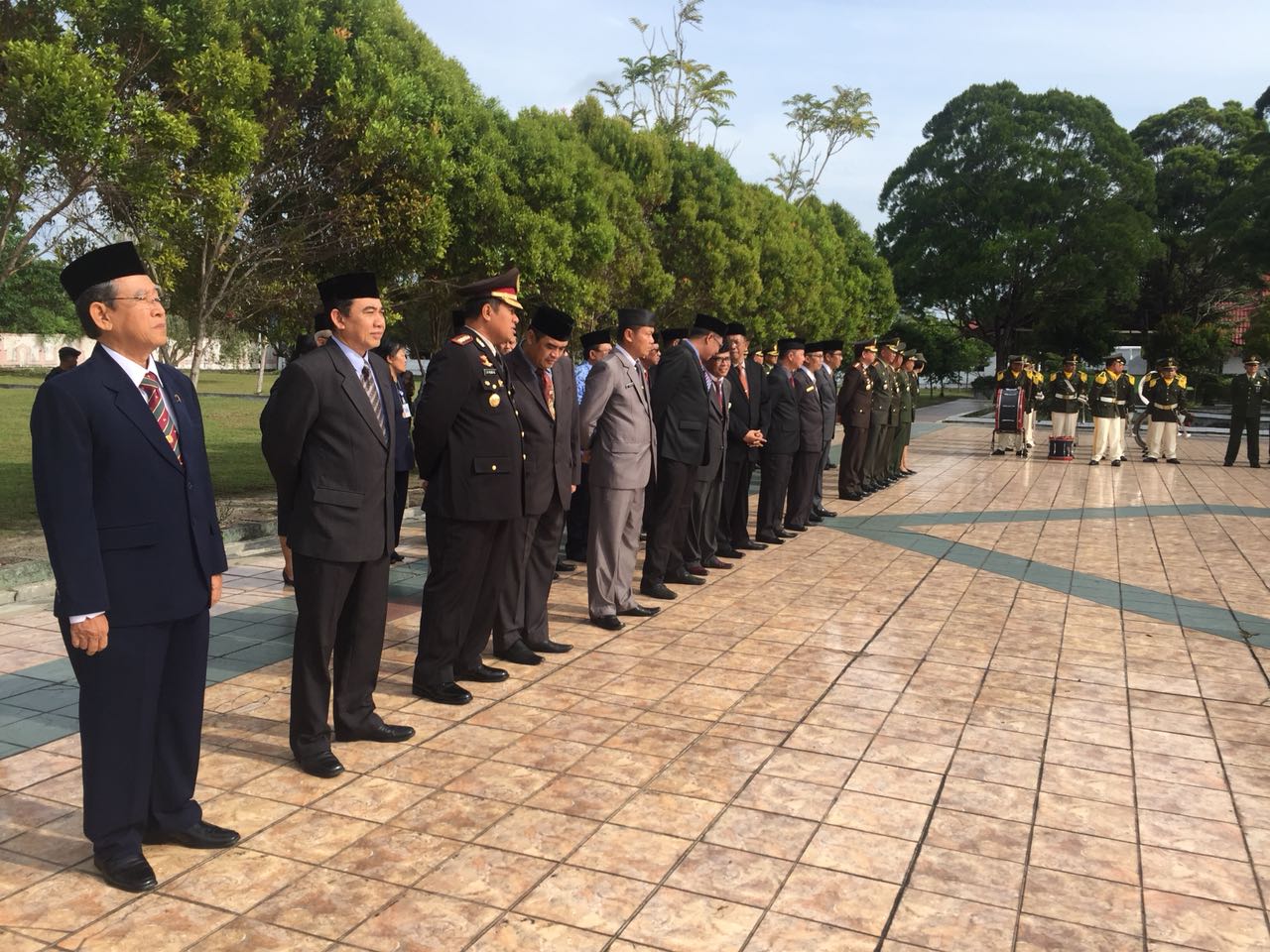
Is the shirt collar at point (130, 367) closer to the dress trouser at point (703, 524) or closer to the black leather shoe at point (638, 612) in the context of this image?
the black leather shoe at point (638, 612)

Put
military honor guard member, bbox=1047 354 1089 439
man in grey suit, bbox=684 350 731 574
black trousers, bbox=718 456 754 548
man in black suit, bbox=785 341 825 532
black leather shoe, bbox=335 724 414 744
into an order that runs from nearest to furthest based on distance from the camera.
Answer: black leather shoe, bbox=335 724 414 744, man in grey suit, bbox=684 350 731 574, black trousers, bbox=718 456 754 548, man in black suit, bbox=785 341 825 532, military honor guard member, bbox=1047 354 1089 439

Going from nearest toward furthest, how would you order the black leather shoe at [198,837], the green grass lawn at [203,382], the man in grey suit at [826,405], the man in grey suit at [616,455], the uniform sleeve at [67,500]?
the uniform sleeve at [67,500], the black leather shoe at [198,837], the man in grey suit at [616,455], the man in grey suit at [826,405], the green grass lawn at [203,382]

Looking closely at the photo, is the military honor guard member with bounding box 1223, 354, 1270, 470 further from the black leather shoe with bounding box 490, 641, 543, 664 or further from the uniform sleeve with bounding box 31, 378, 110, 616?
the uniform sleeve with bounding box 31, 378, 110, 616

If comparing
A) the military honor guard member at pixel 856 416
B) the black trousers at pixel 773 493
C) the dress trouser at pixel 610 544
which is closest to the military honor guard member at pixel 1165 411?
the military honor guard member at pixel 856 416

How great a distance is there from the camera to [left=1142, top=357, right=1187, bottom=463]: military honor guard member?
18281 millimetres

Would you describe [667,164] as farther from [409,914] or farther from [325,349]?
[409,914]

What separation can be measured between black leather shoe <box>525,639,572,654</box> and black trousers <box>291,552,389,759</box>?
1654 mm

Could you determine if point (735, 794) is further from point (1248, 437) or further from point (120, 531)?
point (1248, 437)

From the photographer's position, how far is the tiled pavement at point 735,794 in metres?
3.16

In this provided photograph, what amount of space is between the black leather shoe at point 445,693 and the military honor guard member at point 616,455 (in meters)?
1.61

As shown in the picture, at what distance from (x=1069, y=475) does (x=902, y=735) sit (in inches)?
515

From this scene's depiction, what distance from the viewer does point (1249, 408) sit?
1816 centimetres

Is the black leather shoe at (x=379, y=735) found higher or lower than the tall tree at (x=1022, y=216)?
lower

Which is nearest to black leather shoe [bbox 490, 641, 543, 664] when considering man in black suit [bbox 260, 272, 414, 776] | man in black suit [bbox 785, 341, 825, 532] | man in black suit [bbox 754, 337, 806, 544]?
man in black suit [bbox 260, 272, 414, 776]
